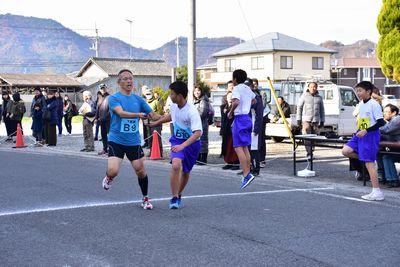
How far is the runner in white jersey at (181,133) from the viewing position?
26.5ft

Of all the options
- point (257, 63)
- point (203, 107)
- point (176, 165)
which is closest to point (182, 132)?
point (176, 165)

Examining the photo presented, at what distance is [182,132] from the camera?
8.18m

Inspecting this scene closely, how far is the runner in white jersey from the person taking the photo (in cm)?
807

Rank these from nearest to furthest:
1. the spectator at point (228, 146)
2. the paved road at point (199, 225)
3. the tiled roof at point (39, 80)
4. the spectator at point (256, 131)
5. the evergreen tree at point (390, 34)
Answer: the paved road at point (199, 225), the spectator at point (256, 131), the spectator at point (228, 146), the evergreen tree at point (390, 34), the tiled roof at point (39, 80)

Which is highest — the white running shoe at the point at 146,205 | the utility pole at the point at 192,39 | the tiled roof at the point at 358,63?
the tiled roof at the point at 358,63

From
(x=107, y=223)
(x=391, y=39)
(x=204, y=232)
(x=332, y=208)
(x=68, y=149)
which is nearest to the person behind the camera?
(x=204, y=232)

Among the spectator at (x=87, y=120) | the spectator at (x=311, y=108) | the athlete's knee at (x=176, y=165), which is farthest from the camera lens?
the spectator at (x=87, y=120)

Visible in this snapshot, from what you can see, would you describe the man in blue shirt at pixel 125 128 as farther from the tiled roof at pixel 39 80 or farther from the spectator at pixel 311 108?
the tiled roof at pixel 39 80

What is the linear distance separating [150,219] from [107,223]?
58 centimetres

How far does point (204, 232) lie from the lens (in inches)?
269

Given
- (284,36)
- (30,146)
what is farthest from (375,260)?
(284,36)

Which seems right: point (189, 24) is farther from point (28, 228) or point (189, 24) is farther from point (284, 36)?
point (284, 36)

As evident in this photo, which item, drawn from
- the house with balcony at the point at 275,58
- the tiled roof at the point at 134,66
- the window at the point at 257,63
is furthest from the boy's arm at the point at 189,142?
the tiled roof at the point at 134,66

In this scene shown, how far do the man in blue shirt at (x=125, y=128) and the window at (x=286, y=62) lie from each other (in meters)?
57.6
